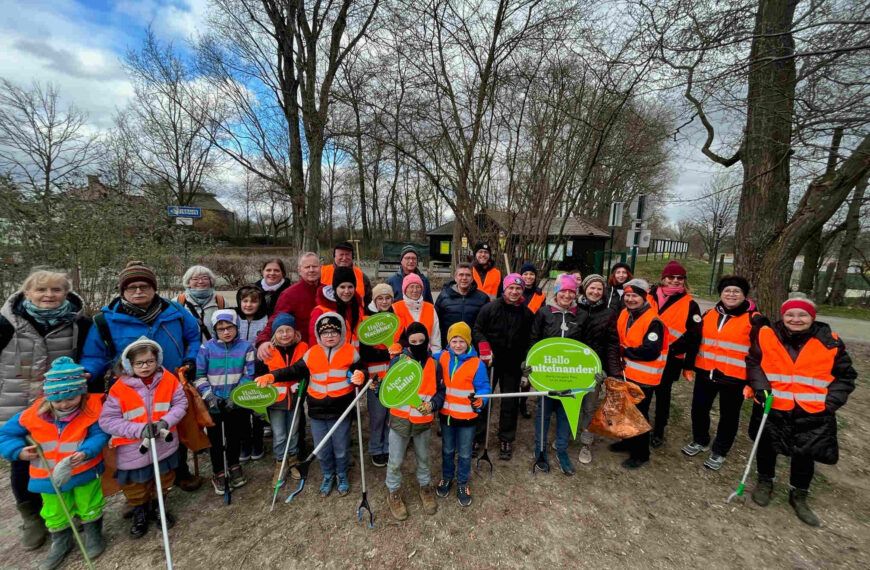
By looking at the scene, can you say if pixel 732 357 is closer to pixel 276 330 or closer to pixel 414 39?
pixel 276 330

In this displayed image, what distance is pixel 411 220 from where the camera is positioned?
107ft

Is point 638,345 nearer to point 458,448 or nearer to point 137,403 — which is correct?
point 458,448

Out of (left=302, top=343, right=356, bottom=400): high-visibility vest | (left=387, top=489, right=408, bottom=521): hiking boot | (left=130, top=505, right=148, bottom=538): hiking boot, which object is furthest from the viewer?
(left=302, top=343, right=356, bottom=400): high-visibility vest

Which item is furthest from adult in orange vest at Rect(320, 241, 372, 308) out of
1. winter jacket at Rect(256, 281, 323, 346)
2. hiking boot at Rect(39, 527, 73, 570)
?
hiking boot at Rect(39, 527, 73, 570)

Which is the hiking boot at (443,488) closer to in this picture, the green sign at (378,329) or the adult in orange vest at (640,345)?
the green sign at (378,329)

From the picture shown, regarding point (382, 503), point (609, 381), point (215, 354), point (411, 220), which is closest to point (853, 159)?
point (609, 381)

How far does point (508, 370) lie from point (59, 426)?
3.54 m

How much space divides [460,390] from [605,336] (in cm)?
166

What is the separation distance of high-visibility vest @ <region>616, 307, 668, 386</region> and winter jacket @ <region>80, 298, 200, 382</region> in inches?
158

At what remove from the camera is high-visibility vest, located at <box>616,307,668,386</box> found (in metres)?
3.26

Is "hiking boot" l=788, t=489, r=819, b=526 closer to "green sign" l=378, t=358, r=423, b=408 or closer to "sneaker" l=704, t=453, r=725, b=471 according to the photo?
"sneaker" l=704, t=453, r=725, b=471

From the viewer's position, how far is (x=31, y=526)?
2.46m

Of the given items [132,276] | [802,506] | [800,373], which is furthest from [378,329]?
[802,506]

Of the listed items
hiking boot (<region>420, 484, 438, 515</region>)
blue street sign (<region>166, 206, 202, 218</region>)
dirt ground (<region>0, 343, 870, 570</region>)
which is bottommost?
dirt ground (<region>0, 343, 870, 570</region>)
